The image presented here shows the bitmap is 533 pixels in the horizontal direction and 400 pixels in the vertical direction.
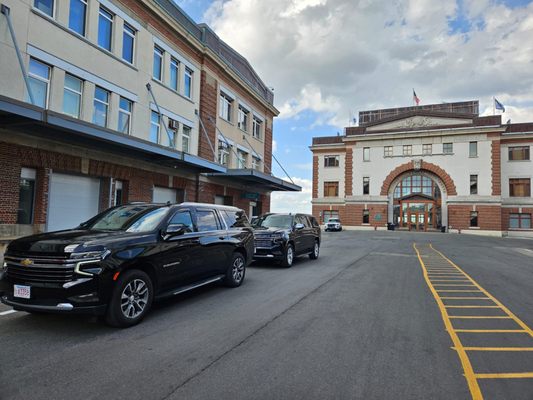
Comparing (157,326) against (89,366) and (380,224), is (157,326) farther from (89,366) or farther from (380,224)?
(380,224)

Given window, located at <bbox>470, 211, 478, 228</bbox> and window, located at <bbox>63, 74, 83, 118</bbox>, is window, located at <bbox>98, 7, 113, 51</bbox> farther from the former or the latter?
window, located at <bbox>470, 211, 478, 228</bbox>

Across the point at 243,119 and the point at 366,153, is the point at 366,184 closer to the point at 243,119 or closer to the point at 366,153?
the point at 366,153

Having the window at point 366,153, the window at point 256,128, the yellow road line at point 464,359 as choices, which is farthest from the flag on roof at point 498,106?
the yellow road line at point 464,359

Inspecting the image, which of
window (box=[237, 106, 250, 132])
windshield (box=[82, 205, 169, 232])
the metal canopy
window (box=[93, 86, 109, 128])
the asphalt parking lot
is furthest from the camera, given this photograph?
window (box=[237, 106, 250, 132])

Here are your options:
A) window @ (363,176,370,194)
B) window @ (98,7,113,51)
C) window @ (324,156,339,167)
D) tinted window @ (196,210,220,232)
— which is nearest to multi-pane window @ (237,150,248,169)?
window @ (98,7,113,51)

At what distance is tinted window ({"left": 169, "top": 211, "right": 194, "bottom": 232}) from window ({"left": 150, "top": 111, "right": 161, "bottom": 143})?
12.6 m

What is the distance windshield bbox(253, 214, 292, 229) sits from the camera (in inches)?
500

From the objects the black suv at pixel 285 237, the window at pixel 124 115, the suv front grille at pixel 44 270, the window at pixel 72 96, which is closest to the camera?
the suv front grille at pixel 44 270

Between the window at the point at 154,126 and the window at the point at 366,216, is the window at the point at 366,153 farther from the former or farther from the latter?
the window at the point at 154,126

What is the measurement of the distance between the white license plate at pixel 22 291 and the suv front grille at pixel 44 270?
0.32 ft

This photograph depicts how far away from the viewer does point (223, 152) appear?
2566 centimetres

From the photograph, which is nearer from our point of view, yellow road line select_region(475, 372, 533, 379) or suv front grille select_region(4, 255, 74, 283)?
yellow road line select_region(475, 372, 533, 379)

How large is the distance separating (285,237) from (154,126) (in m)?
10.7

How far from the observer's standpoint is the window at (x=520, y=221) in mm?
46781
